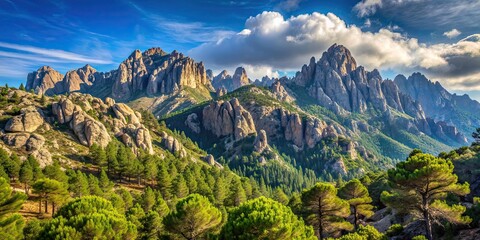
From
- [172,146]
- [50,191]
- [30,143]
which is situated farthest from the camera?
[172,146]

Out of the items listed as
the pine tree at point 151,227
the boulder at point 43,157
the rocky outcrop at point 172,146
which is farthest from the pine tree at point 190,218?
the rocky outcrop at point 172,146

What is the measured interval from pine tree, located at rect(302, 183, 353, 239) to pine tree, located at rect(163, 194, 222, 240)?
1718cm

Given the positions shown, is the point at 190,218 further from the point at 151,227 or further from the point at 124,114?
the point at 124,114

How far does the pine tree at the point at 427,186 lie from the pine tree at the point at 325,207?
11.4 metres

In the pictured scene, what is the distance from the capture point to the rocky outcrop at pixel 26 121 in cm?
10856

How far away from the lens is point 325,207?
149 feet

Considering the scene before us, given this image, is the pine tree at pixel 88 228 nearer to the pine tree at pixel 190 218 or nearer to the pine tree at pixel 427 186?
the pine tree at pixel 190 218

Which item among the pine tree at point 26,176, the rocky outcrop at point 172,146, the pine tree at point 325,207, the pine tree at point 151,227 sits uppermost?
the rocky outcrop at point 172,146

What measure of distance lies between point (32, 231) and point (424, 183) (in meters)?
54.2

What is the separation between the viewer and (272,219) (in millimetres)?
27750

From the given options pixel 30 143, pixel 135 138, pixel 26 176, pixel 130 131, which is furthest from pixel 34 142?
pixel 130 131

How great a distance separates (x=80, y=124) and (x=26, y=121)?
63.7 ft

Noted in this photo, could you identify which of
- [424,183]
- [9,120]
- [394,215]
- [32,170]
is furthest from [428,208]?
[9,120]

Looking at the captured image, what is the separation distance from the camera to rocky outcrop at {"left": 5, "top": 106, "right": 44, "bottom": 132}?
109 meters
